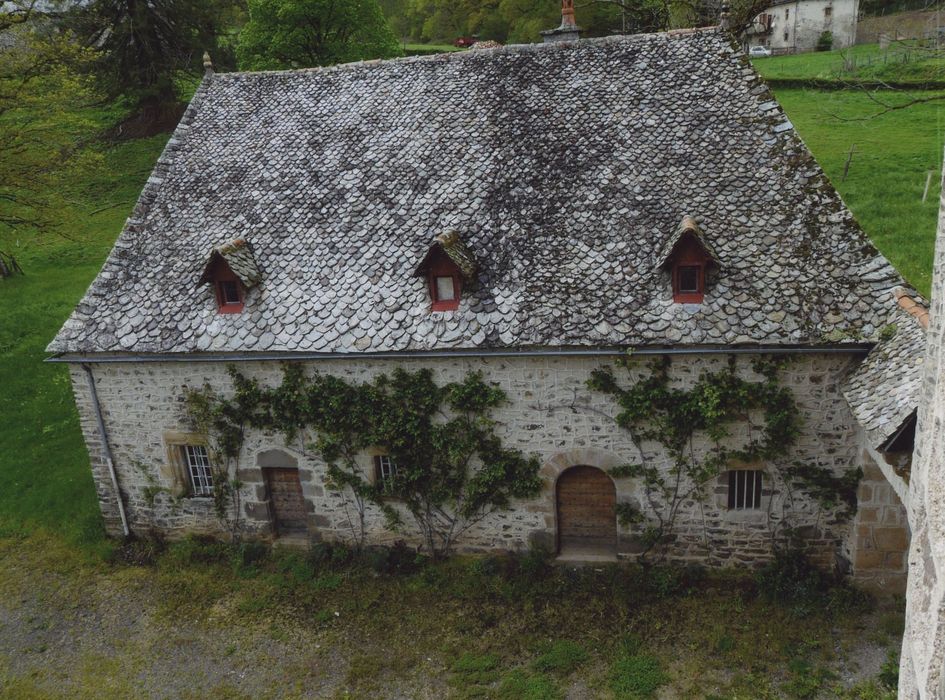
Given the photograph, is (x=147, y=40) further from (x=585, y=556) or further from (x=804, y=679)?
(x=804, y=679)

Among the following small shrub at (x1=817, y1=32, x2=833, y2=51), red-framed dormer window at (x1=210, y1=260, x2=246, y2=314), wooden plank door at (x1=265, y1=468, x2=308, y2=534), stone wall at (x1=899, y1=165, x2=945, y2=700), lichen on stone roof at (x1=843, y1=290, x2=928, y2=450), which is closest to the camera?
stone wall at (x1=899, y1=165, x2=945, y2=700)

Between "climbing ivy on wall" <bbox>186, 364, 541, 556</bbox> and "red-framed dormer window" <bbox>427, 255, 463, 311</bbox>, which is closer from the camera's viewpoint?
"red-framed dormer window" <bbox>427, 255, 463, 311</bbox>

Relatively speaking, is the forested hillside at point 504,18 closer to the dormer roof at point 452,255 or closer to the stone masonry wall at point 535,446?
the dormer roof at point 452,255

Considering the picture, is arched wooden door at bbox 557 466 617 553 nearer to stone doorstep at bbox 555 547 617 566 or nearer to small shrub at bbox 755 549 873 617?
stone doorstep at bbox 555 547 617 566

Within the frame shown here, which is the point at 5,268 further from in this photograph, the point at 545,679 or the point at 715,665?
the point at 715,665

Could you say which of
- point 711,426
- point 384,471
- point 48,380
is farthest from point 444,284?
point 48,380

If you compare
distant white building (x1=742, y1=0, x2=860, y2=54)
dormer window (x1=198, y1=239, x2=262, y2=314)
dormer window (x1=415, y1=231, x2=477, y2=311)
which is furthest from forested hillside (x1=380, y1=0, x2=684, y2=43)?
dormer window (x1=198, y1=239, x2=262, y2=314)
